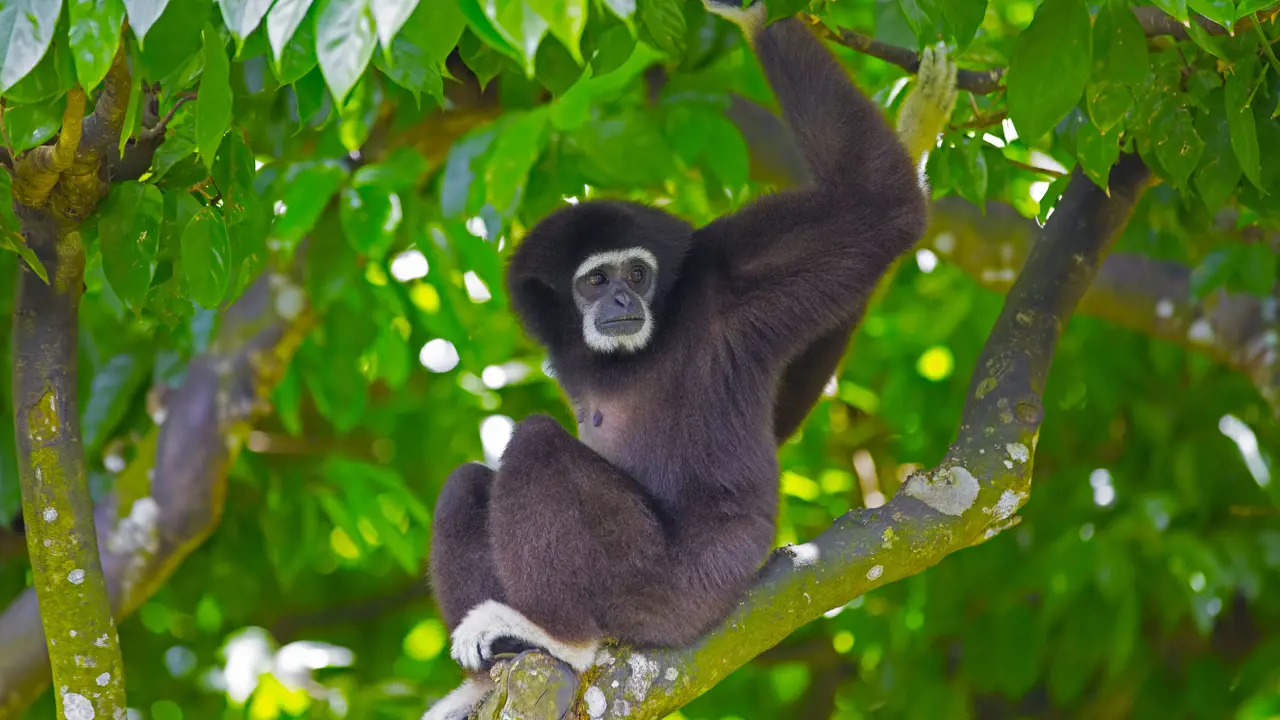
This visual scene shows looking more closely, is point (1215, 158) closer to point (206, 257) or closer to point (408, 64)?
point (408, 64)

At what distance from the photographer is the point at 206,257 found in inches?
123

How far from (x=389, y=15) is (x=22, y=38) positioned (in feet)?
Result: 2.29

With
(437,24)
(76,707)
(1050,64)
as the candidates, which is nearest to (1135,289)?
(1050,64)

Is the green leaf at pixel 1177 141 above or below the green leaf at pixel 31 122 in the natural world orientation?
below

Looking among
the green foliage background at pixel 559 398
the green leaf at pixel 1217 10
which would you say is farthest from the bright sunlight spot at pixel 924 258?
the green leaf at pixel 1217 10

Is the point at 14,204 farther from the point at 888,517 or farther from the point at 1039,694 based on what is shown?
the point at 1039,694

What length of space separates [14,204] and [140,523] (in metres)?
2.19

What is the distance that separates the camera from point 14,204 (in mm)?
3416

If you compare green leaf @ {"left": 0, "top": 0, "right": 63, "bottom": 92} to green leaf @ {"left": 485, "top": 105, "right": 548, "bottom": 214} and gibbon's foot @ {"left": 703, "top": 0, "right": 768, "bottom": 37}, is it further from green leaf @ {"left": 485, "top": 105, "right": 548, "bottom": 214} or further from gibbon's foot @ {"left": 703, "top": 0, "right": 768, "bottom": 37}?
green leaf @ {"left": 485, "top": 105, "right": 548, "bottom": 214}

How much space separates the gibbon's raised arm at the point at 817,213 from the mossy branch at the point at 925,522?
1.72 ft

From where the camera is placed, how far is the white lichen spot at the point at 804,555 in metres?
3.54

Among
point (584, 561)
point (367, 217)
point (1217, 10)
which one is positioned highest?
point (1217, 10)

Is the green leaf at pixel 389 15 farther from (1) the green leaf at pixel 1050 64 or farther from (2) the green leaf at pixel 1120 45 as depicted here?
(2) the green leaf at pixel 1120 45

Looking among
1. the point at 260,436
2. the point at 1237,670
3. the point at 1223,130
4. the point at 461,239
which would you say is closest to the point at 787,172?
the point at 461,239
